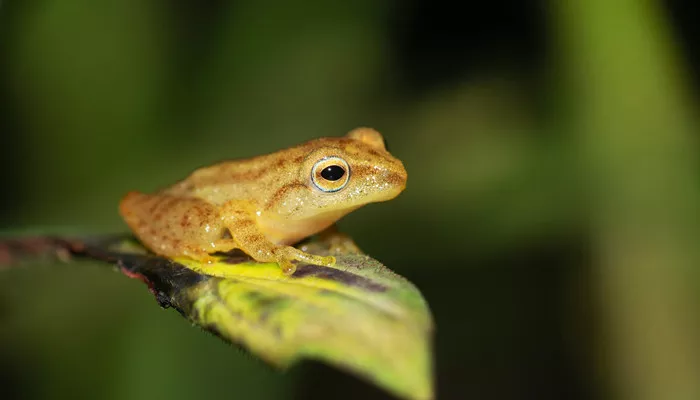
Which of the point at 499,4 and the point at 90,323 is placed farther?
the point at 499,4

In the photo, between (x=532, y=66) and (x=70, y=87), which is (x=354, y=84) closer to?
(x=532, y=66)

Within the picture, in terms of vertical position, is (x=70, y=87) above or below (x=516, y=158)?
above

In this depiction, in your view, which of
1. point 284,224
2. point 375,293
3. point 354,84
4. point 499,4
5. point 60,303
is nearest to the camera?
point 375,293

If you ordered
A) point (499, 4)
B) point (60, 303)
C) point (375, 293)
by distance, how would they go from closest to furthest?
1. point (375, 293)
2. point (60, 303)
3. point (499, 4)

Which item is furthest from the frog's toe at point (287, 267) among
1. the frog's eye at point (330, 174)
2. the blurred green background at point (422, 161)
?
the blurred green background at point (422, 161)

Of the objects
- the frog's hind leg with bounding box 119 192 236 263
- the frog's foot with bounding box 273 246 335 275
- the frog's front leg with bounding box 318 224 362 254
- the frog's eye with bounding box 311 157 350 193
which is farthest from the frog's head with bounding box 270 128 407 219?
the frog's foot with bounding box 273 246 335 275

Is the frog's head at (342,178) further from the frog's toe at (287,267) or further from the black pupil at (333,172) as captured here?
the frog's toe at (287,267)

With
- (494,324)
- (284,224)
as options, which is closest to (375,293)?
(284,224)

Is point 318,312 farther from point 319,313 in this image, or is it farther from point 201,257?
point 201,257
